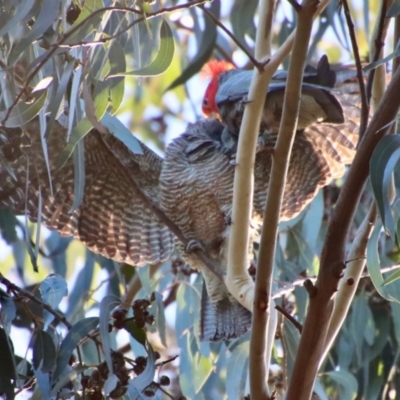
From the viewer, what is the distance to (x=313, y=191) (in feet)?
10.9

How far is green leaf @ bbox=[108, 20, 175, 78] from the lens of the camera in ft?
5.88

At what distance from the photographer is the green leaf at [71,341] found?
184 centimetres

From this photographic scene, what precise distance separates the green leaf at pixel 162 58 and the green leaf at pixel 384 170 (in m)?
0.52

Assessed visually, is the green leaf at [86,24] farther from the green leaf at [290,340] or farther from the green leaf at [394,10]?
the green leaf at [290,340]

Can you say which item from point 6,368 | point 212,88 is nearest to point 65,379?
point 6,368

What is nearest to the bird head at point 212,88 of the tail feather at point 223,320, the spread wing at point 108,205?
the spread wing at point 108,205

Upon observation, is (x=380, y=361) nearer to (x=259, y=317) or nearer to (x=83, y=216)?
(x=83, y=216)

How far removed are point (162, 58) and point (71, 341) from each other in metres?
0.68

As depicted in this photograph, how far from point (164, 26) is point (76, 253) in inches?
91.9

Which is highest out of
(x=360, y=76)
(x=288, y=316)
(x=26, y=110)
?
(x=26, y=110)

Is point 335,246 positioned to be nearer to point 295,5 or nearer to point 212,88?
point 295,5

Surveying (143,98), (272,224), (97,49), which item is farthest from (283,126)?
(143,98)

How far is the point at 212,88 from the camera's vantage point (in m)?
3.47

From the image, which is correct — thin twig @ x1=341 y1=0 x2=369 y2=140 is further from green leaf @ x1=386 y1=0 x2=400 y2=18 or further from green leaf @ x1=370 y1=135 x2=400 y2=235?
green leaf @ x1=370 y1=135 x2=400 y2=235
